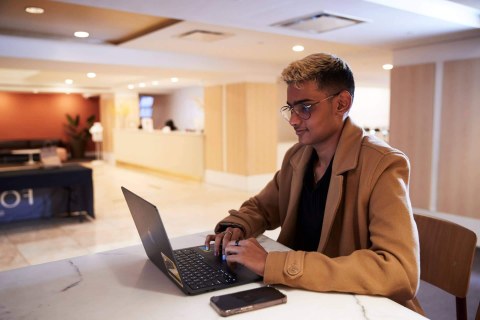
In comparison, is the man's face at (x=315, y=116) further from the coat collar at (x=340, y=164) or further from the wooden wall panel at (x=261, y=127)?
the wooden wall panel at (x=261, y=127)

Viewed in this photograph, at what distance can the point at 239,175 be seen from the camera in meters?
8.13

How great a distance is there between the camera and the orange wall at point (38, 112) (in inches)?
530

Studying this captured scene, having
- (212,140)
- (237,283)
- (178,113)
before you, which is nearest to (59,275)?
(237,283)

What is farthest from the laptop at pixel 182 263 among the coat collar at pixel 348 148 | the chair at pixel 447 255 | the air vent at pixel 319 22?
the air vent at pixel 319 22

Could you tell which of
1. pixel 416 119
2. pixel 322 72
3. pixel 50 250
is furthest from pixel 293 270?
pixel 416 119

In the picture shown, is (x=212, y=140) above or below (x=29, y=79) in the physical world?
below

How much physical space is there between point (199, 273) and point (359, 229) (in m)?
0.53

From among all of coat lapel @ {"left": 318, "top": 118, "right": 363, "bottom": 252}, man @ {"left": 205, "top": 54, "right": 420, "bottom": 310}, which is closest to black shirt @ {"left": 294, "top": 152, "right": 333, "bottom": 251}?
man @ {"left": 205, "top": 54, "right": 420, "bottom": 310}

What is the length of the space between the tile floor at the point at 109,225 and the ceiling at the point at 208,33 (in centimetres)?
224

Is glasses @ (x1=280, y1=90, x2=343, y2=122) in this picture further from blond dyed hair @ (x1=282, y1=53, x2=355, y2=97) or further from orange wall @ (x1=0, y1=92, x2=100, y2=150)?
orange wall @ (x1=0, y1=92, x2=100, y2=150)

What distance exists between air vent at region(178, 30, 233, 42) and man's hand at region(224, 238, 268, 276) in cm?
399

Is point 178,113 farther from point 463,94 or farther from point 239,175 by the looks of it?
point 463,94

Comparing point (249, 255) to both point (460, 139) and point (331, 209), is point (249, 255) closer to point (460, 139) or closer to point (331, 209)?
point (331, 209)

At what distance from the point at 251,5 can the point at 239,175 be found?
5.02 m
